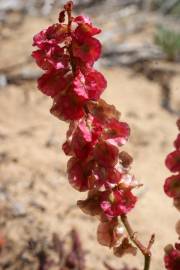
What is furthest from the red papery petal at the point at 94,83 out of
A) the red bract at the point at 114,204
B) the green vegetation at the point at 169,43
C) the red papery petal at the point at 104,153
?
the green vegetation at the point at 169,43

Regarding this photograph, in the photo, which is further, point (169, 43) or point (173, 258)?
point (169, 43)

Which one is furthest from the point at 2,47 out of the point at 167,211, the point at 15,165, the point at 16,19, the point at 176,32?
the point at 167,211

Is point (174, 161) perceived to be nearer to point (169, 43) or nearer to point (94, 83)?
point (94, 83)

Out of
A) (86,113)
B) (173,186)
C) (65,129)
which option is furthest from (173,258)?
(65,129)

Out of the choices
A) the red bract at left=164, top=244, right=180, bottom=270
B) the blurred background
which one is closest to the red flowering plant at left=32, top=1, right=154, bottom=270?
the red bract at left=164, top=244, right=180, bottom=270

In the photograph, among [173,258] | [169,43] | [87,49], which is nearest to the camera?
[87,49]

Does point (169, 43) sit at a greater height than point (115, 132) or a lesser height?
greater

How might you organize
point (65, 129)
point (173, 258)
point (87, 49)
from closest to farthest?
1. point (87, 49)
2. point (173, 258)
3. point (65, 129)
